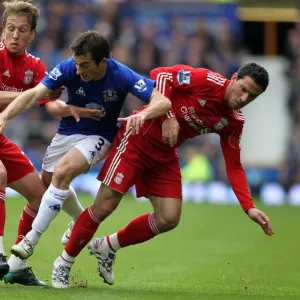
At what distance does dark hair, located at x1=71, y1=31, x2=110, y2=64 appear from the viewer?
8172mm

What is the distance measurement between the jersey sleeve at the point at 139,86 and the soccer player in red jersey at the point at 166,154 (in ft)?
0.60

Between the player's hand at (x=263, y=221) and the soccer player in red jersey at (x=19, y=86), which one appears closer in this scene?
the player's hand at (x=263, y=221)

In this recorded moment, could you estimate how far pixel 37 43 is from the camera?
2169 centimetres

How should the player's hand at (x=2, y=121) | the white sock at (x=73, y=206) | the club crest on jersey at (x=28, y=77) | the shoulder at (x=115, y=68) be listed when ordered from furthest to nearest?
the white sock at (x=73, y=206) → the club crest on jersey at (x=28, y=77) → the shoulder at (x=115, y=68) → the player's hand at (x=2, y=121)

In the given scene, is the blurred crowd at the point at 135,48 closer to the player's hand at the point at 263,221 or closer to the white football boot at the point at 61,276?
the white football boot at the point at 61,276

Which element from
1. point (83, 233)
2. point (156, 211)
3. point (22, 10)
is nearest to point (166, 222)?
point (156, 211)

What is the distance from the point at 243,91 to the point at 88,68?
138 cm

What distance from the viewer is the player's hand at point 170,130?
8422 mm

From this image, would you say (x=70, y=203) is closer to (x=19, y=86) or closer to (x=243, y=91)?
(x=19, y=86)

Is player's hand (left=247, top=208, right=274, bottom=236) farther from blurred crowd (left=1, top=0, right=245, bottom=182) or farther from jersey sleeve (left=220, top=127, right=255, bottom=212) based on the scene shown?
blurred crowd (left=1, top=0, right=245, bottom=182)

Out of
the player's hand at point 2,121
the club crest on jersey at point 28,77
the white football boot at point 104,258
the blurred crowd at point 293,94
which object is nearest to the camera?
the player's hand at point 2,121

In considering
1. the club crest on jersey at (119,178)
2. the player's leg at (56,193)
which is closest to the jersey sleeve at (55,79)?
the player's leg at (56,193)

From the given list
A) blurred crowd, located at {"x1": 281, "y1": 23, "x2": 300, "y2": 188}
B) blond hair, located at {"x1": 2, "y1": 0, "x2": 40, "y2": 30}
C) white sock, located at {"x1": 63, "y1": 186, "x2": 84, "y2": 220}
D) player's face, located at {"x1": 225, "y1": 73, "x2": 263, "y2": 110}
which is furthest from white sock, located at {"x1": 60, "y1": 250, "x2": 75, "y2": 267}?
blurred crowd, located at {"x1": 281, "y1": 23, "x2": 300, "y2": 188}

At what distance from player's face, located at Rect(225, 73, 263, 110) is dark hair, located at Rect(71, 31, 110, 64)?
1.21 metres
